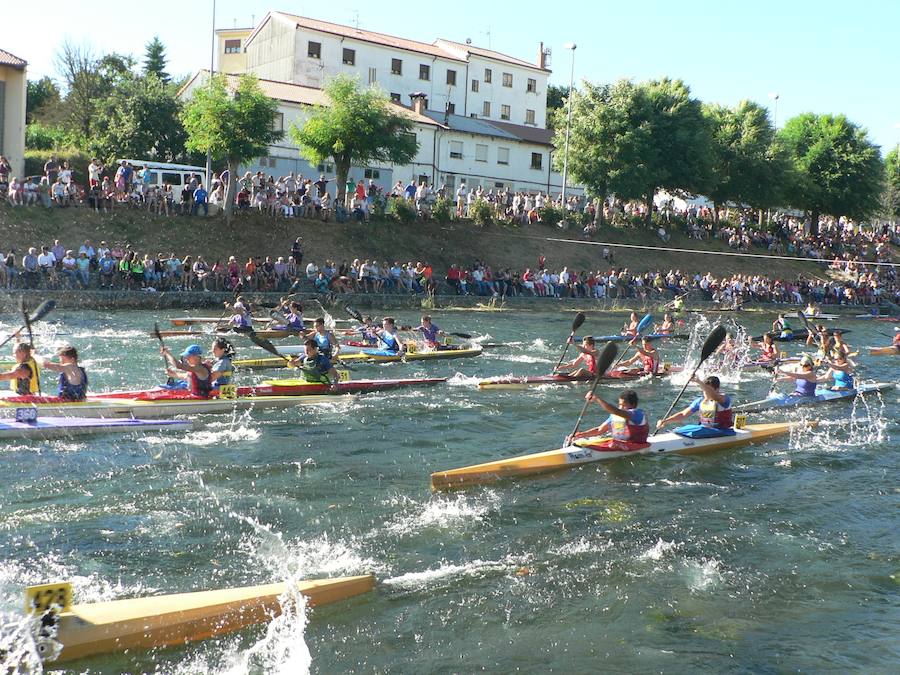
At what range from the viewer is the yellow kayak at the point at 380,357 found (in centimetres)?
2098

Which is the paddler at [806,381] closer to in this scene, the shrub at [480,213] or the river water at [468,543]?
the river water at [468,543]

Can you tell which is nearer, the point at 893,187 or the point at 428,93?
the point at 428,93

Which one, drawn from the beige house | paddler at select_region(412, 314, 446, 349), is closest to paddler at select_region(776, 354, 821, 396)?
paddler at select_region(412, 314, 446, 349)

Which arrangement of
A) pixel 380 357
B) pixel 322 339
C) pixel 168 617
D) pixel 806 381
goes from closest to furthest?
pixel 168 617, pixel 322 339, pixel 806 381, pixel 380 357

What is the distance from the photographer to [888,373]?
2509 cm

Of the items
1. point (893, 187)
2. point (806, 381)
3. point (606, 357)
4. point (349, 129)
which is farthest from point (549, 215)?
point (893, 187)

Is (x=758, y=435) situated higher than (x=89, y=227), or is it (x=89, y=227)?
(x=89, y=227)

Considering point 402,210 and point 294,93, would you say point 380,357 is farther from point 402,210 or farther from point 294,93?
point 294,93

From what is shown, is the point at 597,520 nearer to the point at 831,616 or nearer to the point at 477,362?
the point at 831,616

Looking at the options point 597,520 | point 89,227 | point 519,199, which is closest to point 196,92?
point 89,227

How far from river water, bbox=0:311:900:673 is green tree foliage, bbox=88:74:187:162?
32489 mm

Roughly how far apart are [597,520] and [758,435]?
18.9ft

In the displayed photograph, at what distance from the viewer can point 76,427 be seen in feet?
46.0

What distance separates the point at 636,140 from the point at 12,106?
28.8 m
